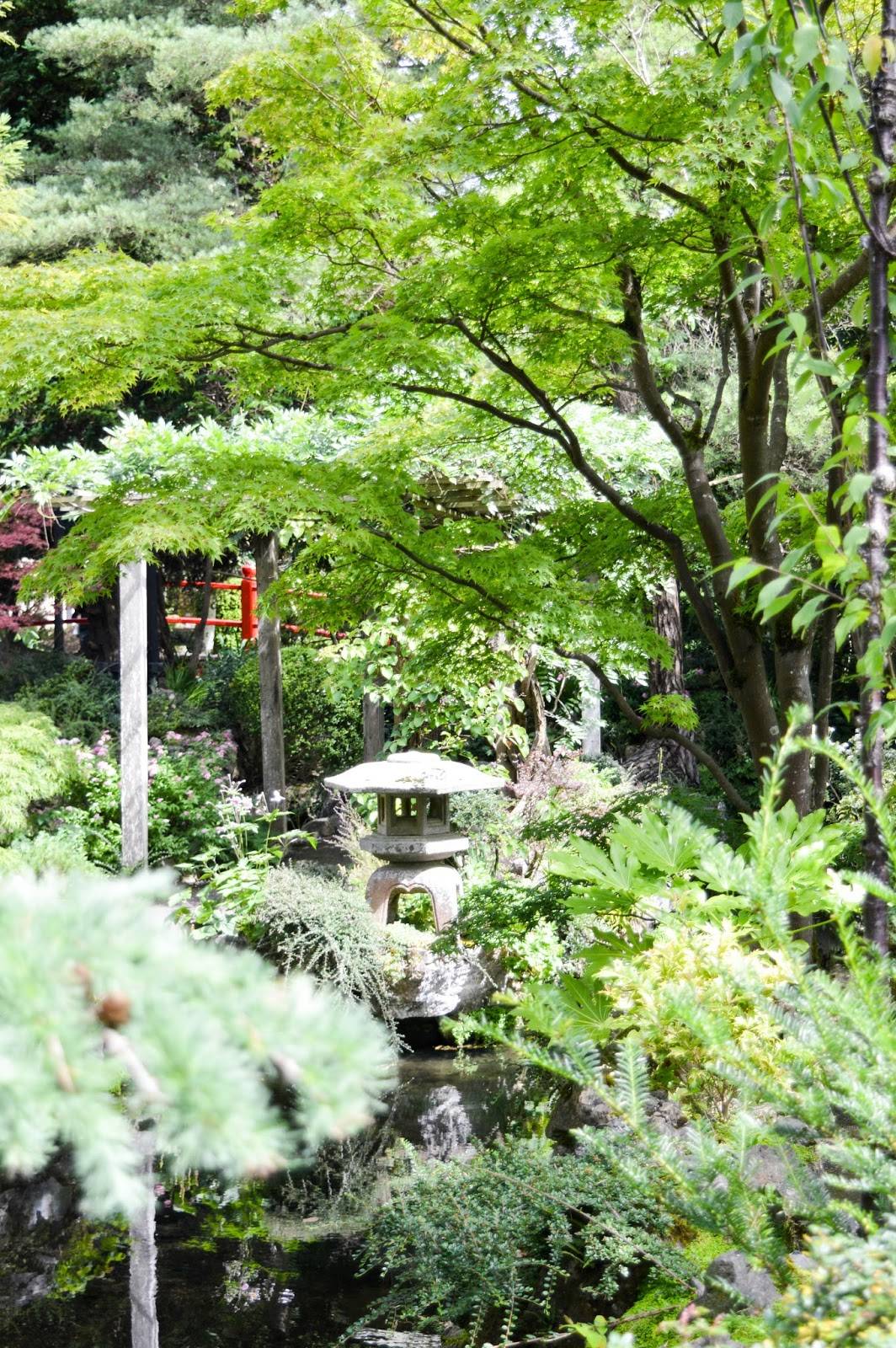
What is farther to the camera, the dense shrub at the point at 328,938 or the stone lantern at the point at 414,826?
the stone lantern at the point at 414,826

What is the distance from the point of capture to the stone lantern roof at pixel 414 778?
649 cm

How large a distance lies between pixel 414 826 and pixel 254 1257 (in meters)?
2.92

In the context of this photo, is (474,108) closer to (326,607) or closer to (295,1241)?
(326,607)

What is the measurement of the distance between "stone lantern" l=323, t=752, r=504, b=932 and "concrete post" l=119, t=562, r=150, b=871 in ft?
5.26

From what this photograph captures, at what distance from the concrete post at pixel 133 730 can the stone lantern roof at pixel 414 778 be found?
64.0 inches

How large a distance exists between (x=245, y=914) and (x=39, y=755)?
213 cm

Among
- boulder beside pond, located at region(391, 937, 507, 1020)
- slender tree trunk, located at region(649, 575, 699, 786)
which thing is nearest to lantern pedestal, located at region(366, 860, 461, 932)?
boulder beside pond, located at region(391, 937, 507, 1020)

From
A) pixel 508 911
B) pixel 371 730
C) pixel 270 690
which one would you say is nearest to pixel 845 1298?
pixel 508 911

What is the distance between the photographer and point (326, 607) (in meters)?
4.43

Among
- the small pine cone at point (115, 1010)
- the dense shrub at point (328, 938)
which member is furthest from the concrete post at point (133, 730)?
the small pine cone at point (115, 1010)

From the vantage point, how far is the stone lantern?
6.52 meters

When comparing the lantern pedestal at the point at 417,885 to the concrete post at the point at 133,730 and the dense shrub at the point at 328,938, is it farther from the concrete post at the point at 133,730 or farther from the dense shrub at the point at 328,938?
the concrete post at the point at 133,730

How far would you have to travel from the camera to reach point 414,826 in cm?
664

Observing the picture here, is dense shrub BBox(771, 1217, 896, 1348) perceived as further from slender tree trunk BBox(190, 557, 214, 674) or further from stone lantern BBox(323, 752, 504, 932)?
slender tree trunk BBox(190, 557, 214, 674)
